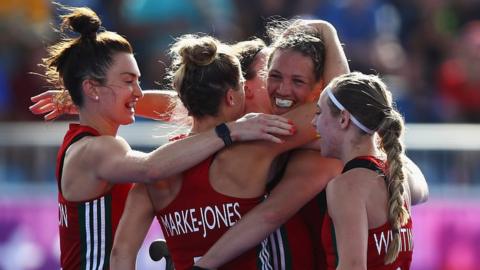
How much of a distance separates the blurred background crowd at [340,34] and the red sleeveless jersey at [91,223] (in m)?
4.51

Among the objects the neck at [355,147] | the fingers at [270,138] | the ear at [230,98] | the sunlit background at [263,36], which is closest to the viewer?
the neck at [355,147]

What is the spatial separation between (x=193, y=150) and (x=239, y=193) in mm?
240

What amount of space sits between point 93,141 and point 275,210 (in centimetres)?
83

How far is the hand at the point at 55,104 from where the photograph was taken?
5031mm

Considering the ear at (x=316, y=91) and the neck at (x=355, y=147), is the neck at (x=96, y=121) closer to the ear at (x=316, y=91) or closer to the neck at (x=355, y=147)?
the ear at (x=316, y=91)

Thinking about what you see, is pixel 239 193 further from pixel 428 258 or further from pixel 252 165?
pixel 428 258

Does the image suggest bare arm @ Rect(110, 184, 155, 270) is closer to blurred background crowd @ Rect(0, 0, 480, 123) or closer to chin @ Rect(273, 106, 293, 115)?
chin @ Rect(273, 106, 293, 115)

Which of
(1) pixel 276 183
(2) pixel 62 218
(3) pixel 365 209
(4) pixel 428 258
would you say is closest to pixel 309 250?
(1) pixel 276 183

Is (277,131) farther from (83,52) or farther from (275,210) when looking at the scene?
(83,52)

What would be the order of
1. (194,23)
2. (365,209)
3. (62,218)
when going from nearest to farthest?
(365,209) → (62,218) → (194,23)

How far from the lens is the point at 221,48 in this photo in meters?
4.43

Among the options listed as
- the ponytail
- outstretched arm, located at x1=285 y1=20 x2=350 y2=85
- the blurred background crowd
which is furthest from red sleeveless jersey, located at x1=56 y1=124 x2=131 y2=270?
the blurred background crowd

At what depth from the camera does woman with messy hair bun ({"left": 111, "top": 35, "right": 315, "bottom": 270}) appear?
14.3 ft

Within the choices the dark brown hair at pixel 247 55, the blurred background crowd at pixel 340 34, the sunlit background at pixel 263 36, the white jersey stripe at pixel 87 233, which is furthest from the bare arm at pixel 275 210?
the blurred background crowd at pixel 340 34
